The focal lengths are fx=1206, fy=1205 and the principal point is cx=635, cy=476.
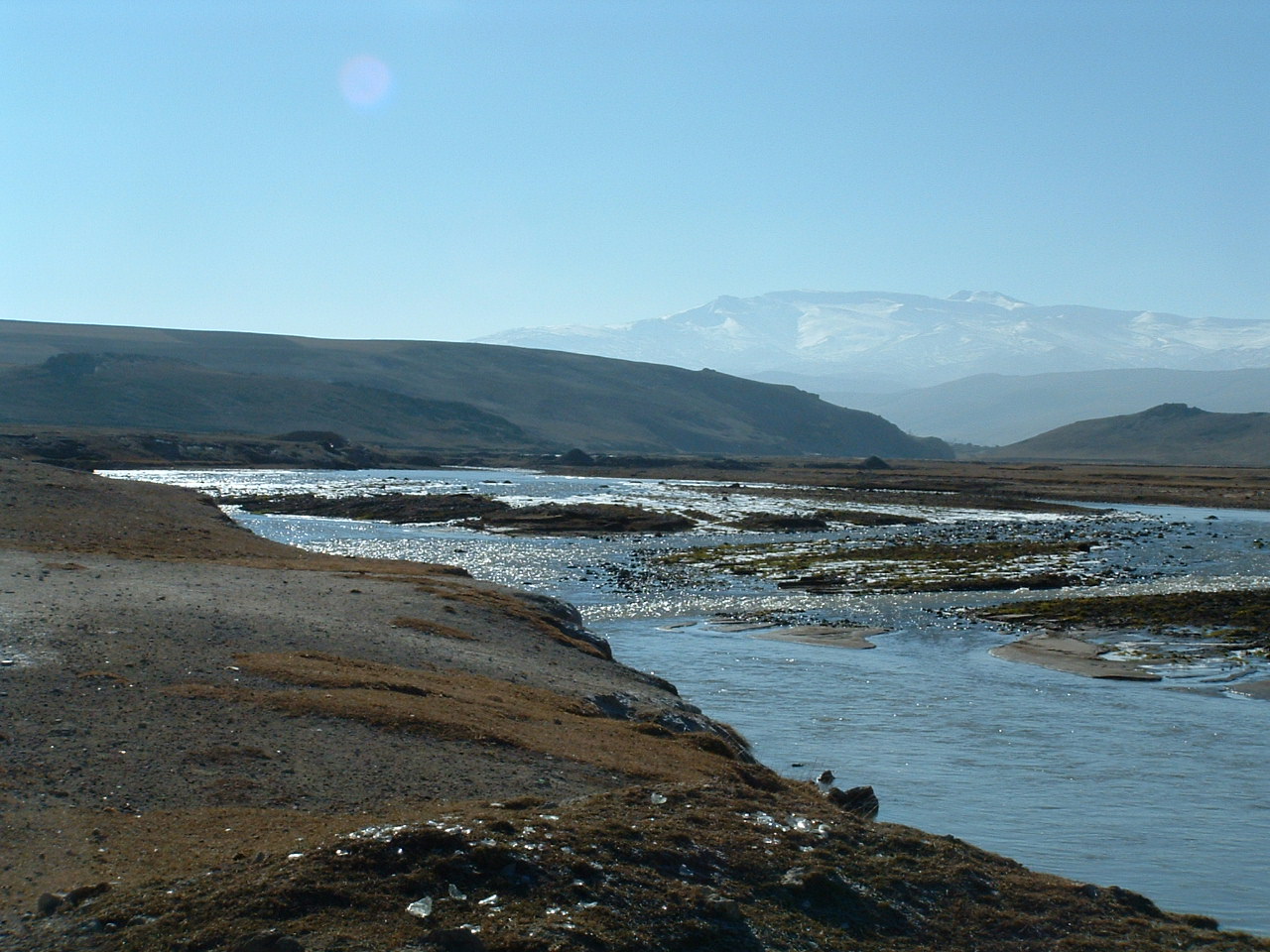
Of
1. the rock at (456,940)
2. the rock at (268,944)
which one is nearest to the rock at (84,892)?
the rock at (268,944)

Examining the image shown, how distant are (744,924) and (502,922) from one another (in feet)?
5.59

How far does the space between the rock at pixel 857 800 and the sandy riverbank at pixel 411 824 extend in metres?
0.34

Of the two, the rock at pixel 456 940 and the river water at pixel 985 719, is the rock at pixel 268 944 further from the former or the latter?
the river water at pixel 985 719

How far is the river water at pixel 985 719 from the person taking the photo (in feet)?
44.0

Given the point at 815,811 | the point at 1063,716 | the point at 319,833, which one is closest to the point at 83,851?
the point at 319,833

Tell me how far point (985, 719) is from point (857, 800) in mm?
7101

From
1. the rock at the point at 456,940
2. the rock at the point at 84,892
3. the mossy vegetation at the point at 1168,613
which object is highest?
the rock at the point at 84,892

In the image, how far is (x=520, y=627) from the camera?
22.5 metres

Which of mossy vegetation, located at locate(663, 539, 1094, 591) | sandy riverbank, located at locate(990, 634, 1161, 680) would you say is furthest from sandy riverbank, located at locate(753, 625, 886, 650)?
mossy vegetation, located at locate(663, 539, 1094, 591)

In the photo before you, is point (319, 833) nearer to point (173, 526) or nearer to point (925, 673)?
point (925, 673)

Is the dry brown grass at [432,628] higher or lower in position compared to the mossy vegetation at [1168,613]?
higher

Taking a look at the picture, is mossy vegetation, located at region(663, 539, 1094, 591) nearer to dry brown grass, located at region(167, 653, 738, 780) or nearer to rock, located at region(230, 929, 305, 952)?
dry brown grass, located at region(167, 653, 738, 780)

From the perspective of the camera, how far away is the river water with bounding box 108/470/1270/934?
13414 millimetres

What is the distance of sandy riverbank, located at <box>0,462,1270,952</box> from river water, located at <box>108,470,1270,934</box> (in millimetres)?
2360
